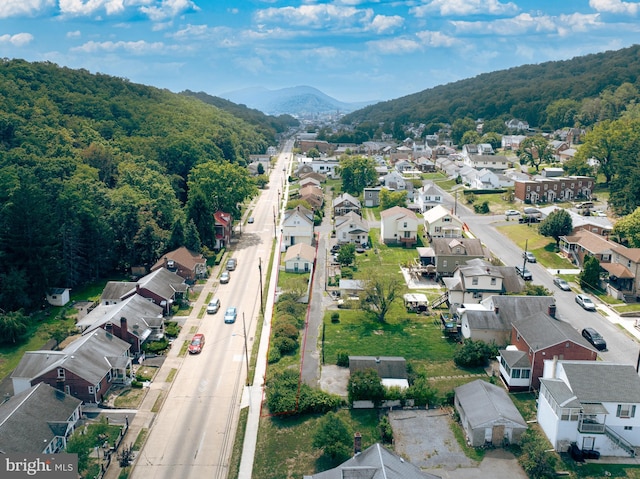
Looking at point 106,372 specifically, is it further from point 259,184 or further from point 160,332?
point 259,184

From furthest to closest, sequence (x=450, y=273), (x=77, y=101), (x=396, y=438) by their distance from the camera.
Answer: (x=77, y=101), (x=450, y=273), (x=396, y=438)

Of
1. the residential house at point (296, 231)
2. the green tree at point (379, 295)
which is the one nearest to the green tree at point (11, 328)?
the green tree at point (379, 295)

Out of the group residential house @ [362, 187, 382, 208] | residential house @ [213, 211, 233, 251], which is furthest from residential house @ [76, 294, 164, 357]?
residential house @ [362, 187, 382, 208]

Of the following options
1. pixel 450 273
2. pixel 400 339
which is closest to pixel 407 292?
pixel 450 273

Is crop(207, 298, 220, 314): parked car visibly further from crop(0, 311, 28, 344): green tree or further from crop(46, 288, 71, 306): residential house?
crop(0, 311, 28, 344): green tree

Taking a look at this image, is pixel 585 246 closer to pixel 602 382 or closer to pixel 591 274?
pixel 591 274

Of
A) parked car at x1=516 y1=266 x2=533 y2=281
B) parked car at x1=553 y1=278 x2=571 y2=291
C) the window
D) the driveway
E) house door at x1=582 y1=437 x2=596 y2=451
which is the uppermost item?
the window
